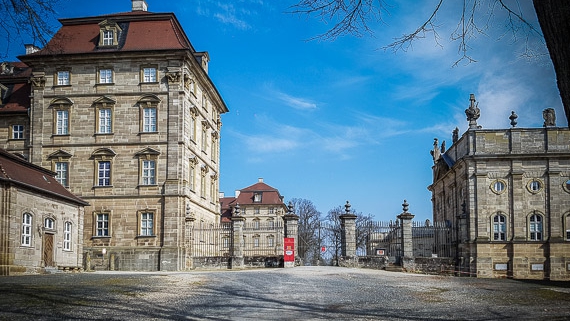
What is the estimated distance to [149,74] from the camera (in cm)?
3725

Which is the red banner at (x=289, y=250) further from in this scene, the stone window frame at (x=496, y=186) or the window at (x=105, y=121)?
the window at (x=105, y=121)

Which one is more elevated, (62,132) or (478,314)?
(62,132)

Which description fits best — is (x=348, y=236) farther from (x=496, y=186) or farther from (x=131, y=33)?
(x=131, y=33)

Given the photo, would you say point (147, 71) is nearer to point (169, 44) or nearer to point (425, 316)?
point (169, 44)

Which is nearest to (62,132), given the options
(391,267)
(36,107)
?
(36,107)

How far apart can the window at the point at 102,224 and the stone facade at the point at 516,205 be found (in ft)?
68.5

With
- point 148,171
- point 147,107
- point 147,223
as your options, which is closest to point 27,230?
point 147,223

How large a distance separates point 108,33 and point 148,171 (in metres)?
9.12

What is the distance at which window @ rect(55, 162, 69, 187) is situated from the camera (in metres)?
37.1

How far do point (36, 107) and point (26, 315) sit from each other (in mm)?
29804

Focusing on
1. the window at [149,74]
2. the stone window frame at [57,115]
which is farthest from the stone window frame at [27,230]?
the window at [149,74]

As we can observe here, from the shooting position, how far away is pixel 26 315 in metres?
10.7

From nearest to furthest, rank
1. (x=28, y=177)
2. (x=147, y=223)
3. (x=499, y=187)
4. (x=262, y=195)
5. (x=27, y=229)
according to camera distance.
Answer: (x=27, y=229), (x=28, y=177), (x=499, y=187), (x=147, y=223), (x=262, y=195)

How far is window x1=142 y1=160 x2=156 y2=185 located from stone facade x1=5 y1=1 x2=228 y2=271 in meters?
0.06
